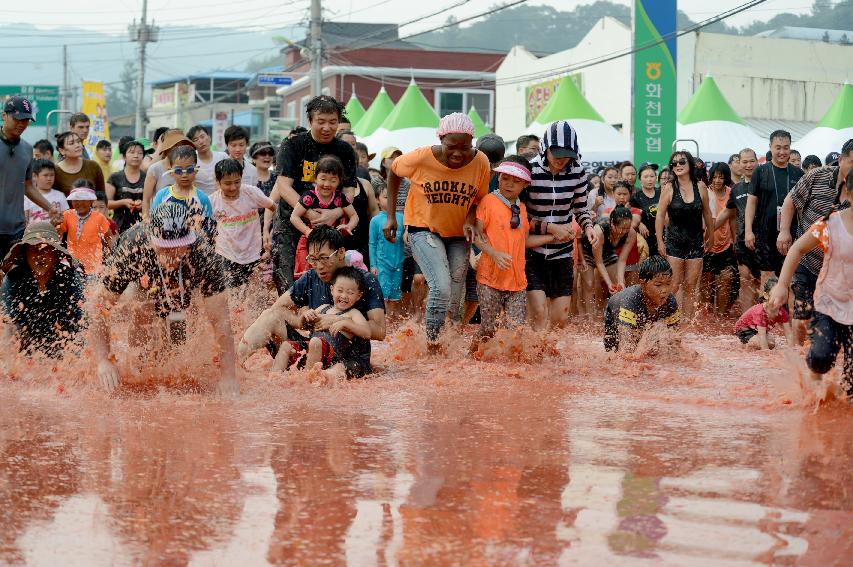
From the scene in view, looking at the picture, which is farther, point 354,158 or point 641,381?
point 354,158

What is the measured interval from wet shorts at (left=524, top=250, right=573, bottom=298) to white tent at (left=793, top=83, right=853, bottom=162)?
40.5 ft

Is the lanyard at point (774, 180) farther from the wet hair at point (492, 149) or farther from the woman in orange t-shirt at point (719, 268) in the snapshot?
the wet hair at point (492, 149)

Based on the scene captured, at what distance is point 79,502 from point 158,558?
2.82ft

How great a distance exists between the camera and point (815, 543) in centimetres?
400

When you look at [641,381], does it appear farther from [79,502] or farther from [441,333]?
[79,502]

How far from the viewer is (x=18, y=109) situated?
9422 mm

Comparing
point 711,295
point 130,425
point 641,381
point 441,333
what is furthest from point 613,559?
point 711,295

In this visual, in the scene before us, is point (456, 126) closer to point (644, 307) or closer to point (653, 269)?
point (653, 269)

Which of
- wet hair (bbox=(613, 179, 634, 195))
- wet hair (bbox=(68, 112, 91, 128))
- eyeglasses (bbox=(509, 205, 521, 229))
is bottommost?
eyeglasses (bbox=(509, 205, 521, 229))

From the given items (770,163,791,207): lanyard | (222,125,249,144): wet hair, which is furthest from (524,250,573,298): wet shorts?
(222,125,249,144): wet hair

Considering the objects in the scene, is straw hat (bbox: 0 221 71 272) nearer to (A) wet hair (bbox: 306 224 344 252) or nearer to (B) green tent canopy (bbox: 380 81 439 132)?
(A) wet hair (bbox: 306 224 344 252)

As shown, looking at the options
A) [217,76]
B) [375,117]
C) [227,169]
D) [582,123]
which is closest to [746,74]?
[375,117]

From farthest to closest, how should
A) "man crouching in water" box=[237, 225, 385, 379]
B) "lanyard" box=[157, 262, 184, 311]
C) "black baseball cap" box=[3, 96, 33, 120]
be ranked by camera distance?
1. "black baseball cap" box=[3, 96, 33, 120]
2. "man crouching in water" box=[237, 225, 385, 379]
3. "lanyard" box=[157, 262, 184, 311]

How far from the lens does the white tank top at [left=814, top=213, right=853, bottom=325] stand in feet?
21.7
